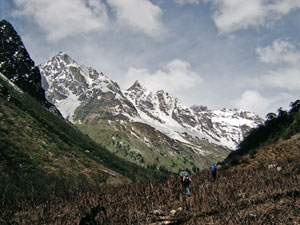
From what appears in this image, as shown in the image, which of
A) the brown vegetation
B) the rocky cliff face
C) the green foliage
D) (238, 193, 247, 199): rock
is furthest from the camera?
the rocky cliff face

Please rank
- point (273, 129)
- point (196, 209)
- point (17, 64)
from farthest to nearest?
1. point (17, 64)
2. point (273, 129)
3. point (196, 209)

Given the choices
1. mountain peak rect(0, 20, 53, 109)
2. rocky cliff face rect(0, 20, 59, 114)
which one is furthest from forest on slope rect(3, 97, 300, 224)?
mountain peak rect(0, 20, 53, 109)

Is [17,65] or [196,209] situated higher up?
[17,65]

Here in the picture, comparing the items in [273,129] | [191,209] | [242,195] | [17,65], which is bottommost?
[191,209]

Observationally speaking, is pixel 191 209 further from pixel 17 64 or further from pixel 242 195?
pixel 17 64

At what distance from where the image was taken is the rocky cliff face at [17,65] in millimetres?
151837

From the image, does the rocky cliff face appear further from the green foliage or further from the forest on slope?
the forest on slope

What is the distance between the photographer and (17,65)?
159 metres

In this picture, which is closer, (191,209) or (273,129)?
(191,209)

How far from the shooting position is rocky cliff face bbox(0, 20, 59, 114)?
5978 inches

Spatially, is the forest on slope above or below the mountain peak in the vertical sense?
below

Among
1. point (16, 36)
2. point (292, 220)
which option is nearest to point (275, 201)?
point (292, 220)

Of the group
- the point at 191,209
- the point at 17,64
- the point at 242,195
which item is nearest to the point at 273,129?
the point at 242,195

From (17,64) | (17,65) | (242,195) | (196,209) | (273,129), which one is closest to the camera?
(196,209)
